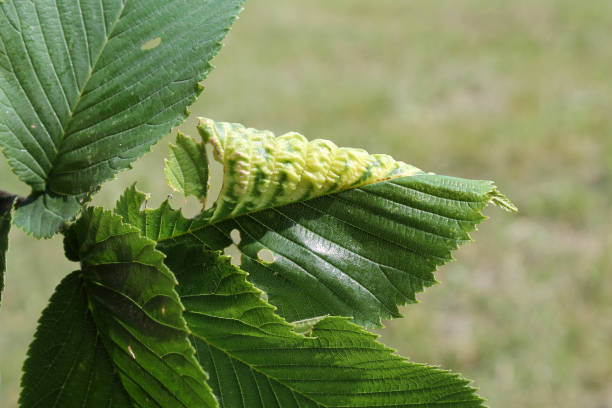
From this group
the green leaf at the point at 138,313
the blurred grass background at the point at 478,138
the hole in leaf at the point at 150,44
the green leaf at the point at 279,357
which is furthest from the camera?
the blurred grass background at the point at 478,138

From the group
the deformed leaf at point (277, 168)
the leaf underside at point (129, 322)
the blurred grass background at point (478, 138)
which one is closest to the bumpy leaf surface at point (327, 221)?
the deformed leaf at point (277, 168)

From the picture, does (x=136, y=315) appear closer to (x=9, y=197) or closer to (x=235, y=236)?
(x=235, y=236)

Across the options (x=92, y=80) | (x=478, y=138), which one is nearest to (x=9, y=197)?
(x=92, y=80)

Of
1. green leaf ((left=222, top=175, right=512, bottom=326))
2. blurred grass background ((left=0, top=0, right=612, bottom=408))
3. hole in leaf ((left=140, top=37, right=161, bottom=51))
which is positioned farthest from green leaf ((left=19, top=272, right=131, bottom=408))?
blurred grass background ((left=0, top=0, right=612, bottom=408))

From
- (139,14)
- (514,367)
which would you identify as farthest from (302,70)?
(139,14)

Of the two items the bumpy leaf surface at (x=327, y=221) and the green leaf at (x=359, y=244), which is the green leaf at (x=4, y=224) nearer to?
the bumpy leaf surface at (x=327, y=221)

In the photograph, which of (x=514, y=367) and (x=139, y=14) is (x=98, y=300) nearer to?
(x=139, y=14)
